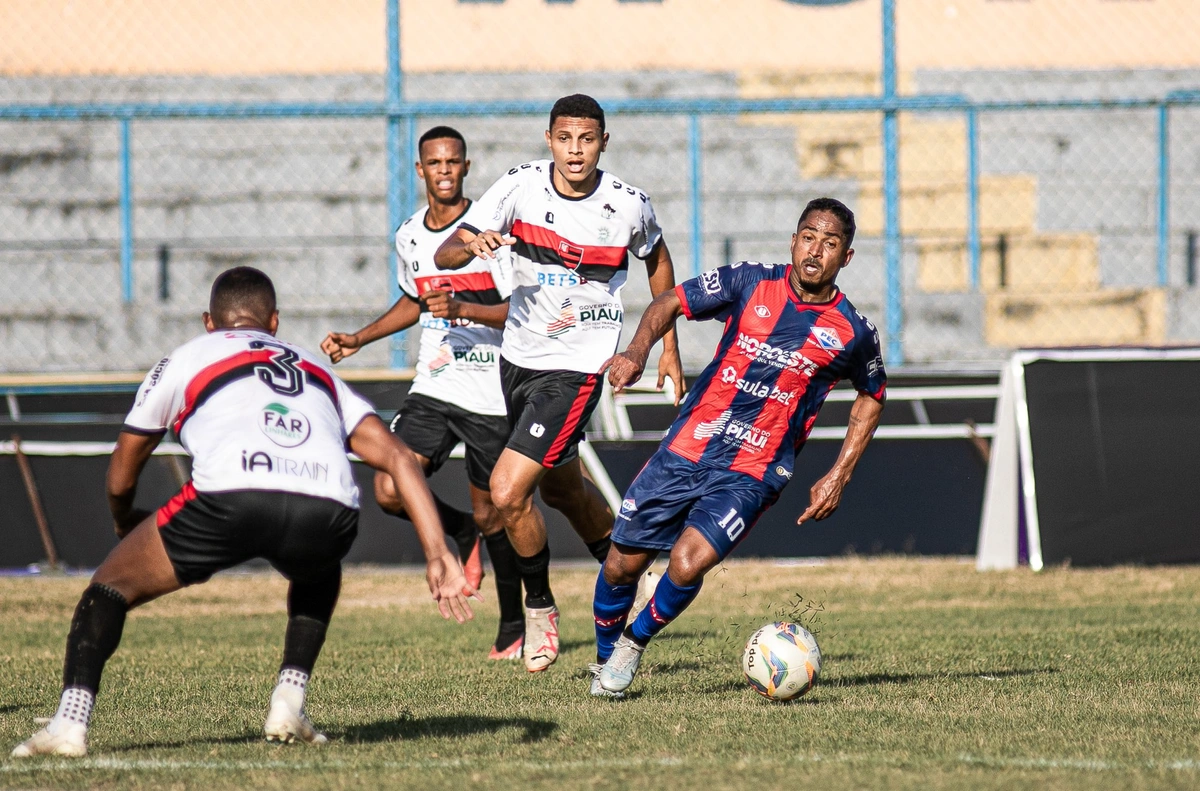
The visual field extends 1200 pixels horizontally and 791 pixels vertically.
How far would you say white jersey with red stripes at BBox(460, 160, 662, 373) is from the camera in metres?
7.18

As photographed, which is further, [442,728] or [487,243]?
[487,243]

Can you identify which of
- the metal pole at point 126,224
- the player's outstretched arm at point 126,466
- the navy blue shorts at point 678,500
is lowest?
the navy blue shorts at point 678,500

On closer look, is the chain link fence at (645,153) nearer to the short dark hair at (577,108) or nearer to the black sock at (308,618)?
the short dark hair at (577,108)

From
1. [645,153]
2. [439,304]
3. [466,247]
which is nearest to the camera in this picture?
[466,247]

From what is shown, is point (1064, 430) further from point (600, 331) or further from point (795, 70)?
point (795, 70)

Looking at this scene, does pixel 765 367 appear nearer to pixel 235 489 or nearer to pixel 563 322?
pixel 563 322

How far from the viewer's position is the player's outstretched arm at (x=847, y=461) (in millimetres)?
6109

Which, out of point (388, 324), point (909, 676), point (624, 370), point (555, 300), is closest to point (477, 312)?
point (555, 300)

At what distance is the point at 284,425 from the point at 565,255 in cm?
267

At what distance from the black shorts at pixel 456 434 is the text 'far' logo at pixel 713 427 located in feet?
6.44

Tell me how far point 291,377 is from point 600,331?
2.64 m

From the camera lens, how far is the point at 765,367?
6230 millimetres

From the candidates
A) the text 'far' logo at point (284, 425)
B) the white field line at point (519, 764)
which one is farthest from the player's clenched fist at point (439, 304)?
the white field line at point (519, 764)

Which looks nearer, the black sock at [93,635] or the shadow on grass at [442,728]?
the black sock at [93,635]
